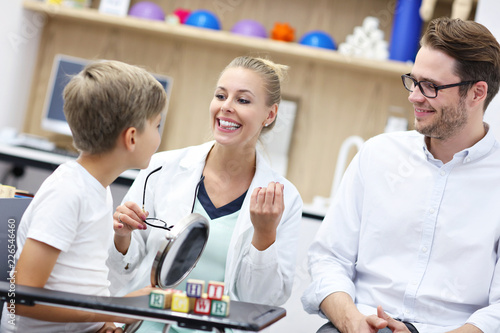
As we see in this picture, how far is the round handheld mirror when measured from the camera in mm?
1053

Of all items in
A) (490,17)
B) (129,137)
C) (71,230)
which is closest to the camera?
(71,230)

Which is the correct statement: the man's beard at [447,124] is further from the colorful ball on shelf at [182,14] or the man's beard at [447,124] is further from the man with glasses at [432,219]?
the colorful ball on shelf at [182,14]

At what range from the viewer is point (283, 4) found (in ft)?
11.0

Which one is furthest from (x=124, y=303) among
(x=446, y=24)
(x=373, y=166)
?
(x=446, y=24)

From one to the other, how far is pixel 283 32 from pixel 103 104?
2179mm

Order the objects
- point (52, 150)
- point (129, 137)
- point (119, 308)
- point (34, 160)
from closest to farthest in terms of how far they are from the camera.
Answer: point (119, 308), point (129, 137), point (34, 160), point (52, 150)

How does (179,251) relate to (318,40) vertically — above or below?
below

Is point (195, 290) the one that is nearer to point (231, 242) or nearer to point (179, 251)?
point (179, 251)

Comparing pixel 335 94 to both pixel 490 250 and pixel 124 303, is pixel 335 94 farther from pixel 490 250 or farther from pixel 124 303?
pixel 124 303

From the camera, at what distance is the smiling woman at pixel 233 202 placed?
143 cm

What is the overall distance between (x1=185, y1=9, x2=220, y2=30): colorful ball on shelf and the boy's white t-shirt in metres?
2.17

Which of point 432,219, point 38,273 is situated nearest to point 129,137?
point 38,273

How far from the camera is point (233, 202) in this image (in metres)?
1.62

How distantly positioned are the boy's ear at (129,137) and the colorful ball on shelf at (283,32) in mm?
2133
